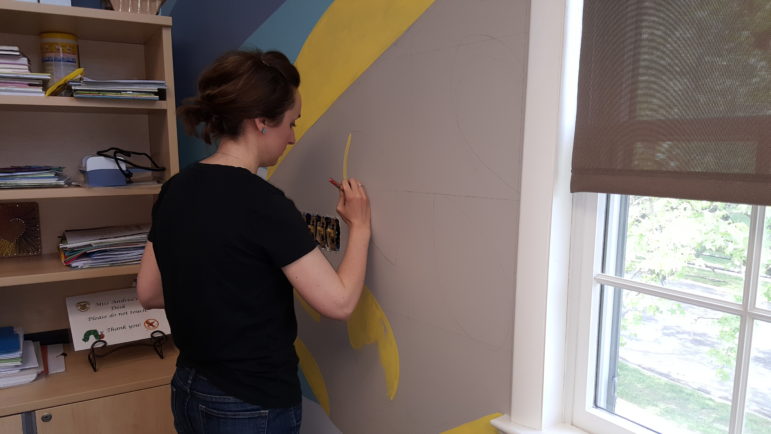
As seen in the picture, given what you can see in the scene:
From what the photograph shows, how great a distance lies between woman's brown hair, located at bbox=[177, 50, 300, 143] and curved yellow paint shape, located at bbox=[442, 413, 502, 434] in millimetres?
795

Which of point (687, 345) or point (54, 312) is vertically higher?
point (687, 345)

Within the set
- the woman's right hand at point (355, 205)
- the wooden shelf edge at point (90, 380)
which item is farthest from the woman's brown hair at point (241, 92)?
the wooden shelf edge at point (90, 380)

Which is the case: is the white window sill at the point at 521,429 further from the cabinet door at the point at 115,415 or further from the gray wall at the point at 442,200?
the cabinet door at the point at 115,415

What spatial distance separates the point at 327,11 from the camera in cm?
145

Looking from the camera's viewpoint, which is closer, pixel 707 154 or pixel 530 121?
pixel 707 154

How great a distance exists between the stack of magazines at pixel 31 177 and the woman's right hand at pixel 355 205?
1236mm

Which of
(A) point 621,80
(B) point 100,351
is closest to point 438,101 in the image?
(A) point 621,80

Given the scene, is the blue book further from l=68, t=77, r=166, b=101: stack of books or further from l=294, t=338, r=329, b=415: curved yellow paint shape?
l=294, t=338, r=329, b=415: curved yellow paint shape

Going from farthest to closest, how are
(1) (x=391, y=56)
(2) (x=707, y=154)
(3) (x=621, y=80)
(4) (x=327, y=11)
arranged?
(4) (x=327, y=11), (1) (x=391, y=56), (3) (x=621, y=80), (2) (x=707, y=154)

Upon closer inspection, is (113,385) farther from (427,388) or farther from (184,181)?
(427,388)

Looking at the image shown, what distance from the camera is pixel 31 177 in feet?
→ 6.30

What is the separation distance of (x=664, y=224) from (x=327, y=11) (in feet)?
3.31

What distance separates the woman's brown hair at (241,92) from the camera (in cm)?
118

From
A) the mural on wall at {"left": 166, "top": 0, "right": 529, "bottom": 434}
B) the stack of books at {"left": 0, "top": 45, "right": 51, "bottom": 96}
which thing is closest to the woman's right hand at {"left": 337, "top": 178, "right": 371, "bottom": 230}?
the mural on wall at {"left": 166, "top": 0, "right": 529, "bottom": 434}
